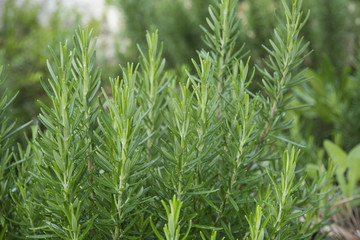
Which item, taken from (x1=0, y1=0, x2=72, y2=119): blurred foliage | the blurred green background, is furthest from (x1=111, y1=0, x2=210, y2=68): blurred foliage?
(x1=0, y1=0, x2=72, y2=119): blurred foliage

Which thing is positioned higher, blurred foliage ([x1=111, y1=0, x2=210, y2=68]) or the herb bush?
blurred foliage ([x1=111, y1=0, x2=210, y2=68])

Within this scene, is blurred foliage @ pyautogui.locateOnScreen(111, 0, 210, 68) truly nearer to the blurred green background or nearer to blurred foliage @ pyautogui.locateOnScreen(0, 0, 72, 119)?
the blurred green background

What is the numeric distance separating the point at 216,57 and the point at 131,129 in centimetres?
18

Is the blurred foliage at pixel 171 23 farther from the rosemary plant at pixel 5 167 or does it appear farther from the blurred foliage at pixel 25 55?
the rosemary plant at pixel 5 167

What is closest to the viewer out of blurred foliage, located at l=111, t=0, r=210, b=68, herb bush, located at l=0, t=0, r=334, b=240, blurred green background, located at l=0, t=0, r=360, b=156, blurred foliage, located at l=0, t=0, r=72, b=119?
herb bush, located at l=0, t=0, r=334, b=240

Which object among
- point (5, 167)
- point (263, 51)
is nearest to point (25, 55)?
point (263, 51)

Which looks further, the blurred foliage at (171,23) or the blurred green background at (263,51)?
the blurred foliage at (171,23)

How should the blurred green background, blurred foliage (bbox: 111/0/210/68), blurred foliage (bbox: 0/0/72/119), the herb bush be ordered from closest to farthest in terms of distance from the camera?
the herb bush, the blurred green background, blurred foliage (bbox: 111/0/210/68), blurred foliage (bbox: 0/0/72/119)

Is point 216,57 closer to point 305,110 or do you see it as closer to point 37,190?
point 37,190

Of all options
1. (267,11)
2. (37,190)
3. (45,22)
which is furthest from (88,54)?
(45,22)

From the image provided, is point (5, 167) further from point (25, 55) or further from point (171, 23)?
point (25, 55)

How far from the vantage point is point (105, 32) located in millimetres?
2818

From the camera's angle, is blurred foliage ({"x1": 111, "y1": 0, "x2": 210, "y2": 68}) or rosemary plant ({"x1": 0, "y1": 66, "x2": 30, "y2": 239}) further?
blurred foliage ({"x1": 111, "y1": 0, "x2": 210, "y2": 68})

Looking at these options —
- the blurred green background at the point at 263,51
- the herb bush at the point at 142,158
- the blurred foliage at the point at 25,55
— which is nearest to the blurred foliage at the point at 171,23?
the blurred green background at the point at 263,51
